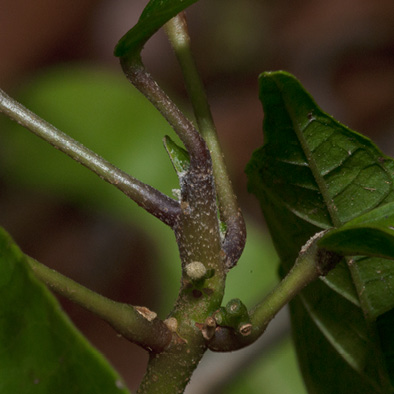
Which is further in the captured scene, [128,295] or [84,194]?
[128,295]

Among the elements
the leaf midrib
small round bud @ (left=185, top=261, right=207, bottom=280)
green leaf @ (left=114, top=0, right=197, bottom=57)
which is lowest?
the leaf midrib

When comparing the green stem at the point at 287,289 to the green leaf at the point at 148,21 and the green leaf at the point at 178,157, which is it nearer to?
the green leaf at the point at 178,157

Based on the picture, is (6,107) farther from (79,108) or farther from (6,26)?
(6,26)

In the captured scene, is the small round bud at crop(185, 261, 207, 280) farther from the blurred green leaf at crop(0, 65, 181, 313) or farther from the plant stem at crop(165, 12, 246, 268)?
the blurred green leaf at crop(0, 65, 181, 313)

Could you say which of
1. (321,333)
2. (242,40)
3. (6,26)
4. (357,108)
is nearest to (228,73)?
(242,40)

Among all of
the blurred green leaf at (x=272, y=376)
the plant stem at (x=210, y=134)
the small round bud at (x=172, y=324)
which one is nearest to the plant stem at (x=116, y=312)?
the small round bud at (x=172, y=324)

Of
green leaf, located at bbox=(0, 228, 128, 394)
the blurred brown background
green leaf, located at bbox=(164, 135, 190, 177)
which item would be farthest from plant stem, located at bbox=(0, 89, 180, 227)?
the blurred brown background
